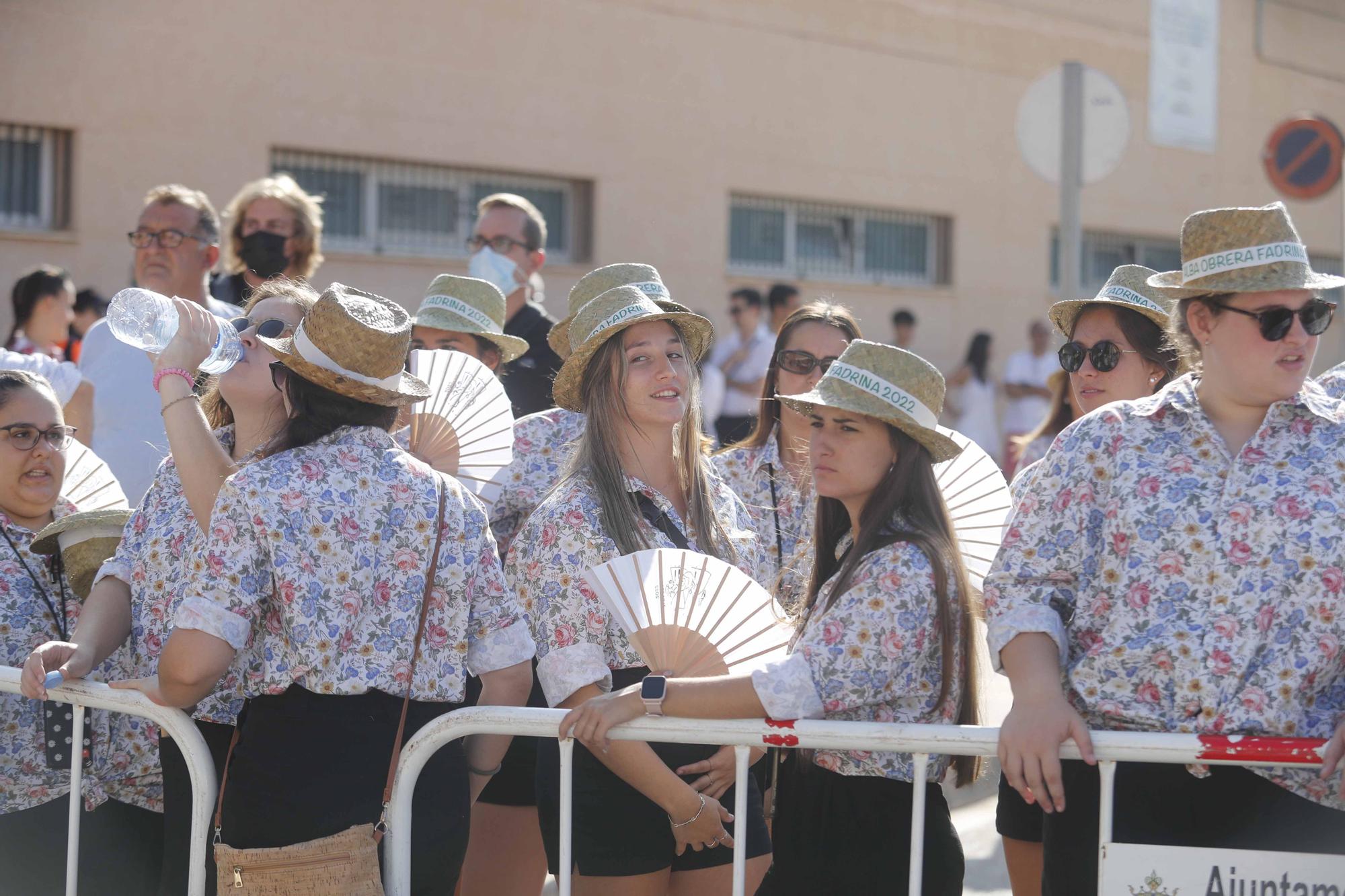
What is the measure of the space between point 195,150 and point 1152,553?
8.65m

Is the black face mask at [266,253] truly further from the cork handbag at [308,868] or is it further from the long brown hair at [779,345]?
the cork handbag at [308,868]

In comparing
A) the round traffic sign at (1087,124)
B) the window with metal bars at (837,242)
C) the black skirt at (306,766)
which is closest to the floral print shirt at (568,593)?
the black skirt at (306,766)

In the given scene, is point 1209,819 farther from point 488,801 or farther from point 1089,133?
point 1089,133

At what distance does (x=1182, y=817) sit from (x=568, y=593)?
129 centimetres

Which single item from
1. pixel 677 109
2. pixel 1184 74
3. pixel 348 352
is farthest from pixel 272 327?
pixel 1184 74

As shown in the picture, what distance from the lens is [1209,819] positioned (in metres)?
2.65

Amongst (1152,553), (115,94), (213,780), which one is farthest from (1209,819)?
(115,94)

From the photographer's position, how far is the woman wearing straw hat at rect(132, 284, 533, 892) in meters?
2.71

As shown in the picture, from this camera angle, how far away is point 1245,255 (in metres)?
2.66

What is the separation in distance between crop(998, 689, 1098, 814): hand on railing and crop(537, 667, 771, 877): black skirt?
0.76m

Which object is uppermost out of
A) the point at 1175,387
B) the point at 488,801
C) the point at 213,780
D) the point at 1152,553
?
the point at 1175,387

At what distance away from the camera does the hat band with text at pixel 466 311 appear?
4844mm

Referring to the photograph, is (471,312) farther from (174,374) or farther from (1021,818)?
(1021,818)

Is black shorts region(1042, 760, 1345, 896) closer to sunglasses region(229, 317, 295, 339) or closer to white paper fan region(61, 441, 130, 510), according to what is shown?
sunglasses region(229, 317, 295, 339)
